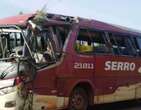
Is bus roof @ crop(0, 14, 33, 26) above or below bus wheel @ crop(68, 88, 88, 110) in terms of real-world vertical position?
above

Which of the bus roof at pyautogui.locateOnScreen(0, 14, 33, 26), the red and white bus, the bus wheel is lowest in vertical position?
the bus wheel

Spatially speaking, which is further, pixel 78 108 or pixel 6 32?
pixel 78 108

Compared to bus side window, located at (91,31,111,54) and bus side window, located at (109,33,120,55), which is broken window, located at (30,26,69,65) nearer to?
bus side window, located at (91,31,111,54)

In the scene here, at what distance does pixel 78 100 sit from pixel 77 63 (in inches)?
43.7

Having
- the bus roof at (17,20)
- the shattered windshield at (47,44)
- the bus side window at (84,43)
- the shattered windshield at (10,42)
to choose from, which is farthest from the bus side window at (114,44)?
the shattered windshield at (10,42)

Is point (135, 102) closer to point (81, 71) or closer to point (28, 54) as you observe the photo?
point (81, 71)

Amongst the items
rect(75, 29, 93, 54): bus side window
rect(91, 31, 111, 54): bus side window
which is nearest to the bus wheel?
rect(75, 29, 93, 54): bus side window

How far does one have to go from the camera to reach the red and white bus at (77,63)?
43.2 ft

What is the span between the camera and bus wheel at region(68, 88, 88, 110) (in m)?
14.5

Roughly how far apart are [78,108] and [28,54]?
8.81 feet

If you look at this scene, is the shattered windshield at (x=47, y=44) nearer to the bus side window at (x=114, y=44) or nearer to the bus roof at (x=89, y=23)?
the bus roof at (x=89, y=23)

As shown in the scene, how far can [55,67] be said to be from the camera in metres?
13.6

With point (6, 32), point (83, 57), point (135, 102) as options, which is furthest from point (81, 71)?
point (135, 102)

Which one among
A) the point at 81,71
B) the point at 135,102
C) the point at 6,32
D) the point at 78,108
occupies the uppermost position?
the point at 6,32
